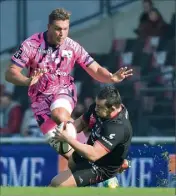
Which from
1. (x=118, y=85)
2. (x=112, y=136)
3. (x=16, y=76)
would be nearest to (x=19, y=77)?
(x=16, y=76)

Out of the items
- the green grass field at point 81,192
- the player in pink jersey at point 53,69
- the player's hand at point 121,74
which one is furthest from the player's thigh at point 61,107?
the green grass field at point 81,192

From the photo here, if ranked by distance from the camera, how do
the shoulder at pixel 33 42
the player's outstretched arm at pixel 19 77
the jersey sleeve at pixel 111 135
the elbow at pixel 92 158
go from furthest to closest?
the shoulder at pixel 33 42 → the player's outstretched arm at pixel 19 77 → the jersey sleeve at pixel 111 135 → the elbow at pixel 92 158

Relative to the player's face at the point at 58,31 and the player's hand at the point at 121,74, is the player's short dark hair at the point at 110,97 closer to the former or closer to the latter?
the player's hand at the point at 121,74

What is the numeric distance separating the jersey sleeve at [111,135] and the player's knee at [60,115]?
0.68m

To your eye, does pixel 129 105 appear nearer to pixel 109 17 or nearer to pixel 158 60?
pixel 158 60

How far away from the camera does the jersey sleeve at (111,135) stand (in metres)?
10.1

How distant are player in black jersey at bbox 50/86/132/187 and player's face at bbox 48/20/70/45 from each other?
0.78 m

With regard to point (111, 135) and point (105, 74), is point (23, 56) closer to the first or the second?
point (105, 74)

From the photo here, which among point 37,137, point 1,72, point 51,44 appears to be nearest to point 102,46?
point 1,72

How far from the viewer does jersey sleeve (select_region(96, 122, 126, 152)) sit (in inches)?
396

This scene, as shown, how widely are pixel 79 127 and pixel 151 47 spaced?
19.5 ft

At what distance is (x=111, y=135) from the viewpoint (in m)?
10.1

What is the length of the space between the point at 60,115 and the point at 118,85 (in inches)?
211

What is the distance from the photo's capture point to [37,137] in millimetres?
14984
